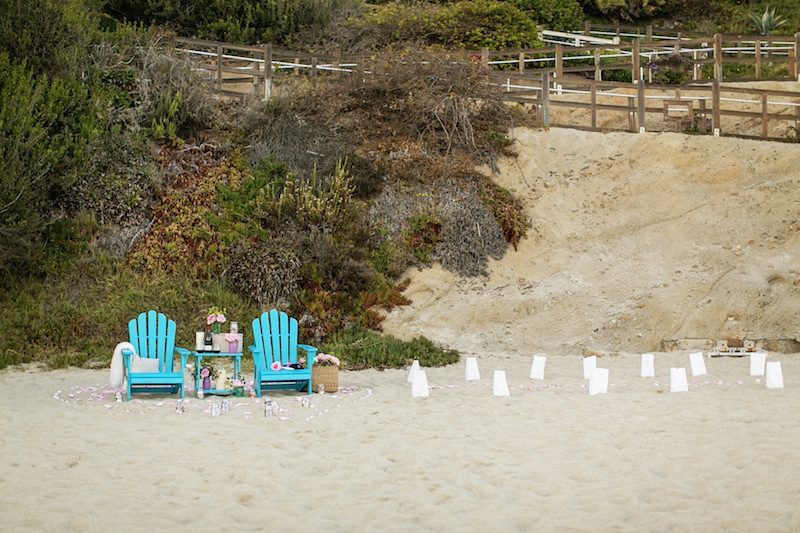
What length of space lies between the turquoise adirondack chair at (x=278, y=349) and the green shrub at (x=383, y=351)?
6.08ft

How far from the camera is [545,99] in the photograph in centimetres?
2062

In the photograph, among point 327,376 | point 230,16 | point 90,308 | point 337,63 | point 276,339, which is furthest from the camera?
point 230,16

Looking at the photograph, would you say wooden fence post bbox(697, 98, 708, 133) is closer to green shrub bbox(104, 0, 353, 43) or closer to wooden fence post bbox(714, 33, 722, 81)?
wooden fence post bbox(714, 33, 722, 81)

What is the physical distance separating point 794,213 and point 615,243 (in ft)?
9.33

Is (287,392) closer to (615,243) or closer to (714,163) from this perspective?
(615,243)

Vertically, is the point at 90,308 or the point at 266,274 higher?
the point at 266,274

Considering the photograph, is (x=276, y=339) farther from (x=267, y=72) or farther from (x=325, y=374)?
(x=267, y=72)

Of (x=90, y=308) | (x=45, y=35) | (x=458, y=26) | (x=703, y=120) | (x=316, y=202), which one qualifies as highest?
(x=458, y=26)

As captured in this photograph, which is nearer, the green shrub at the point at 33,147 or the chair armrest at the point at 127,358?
the chair armrest at the point at 127,358

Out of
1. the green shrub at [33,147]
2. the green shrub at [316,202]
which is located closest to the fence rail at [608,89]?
the green shrub at [316,202]

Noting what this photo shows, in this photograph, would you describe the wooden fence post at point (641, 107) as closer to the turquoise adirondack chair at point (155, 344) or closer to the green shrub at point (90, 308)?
the green shrub at point (90, 308)

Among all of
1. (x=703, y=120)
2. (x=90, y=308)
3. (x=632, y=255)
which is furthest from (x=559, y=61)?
(x=90, y=308)

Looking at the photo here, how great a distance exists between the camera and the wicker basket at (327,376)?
11938 millimetres

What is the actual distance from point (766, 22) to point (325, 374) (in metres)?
21.4
